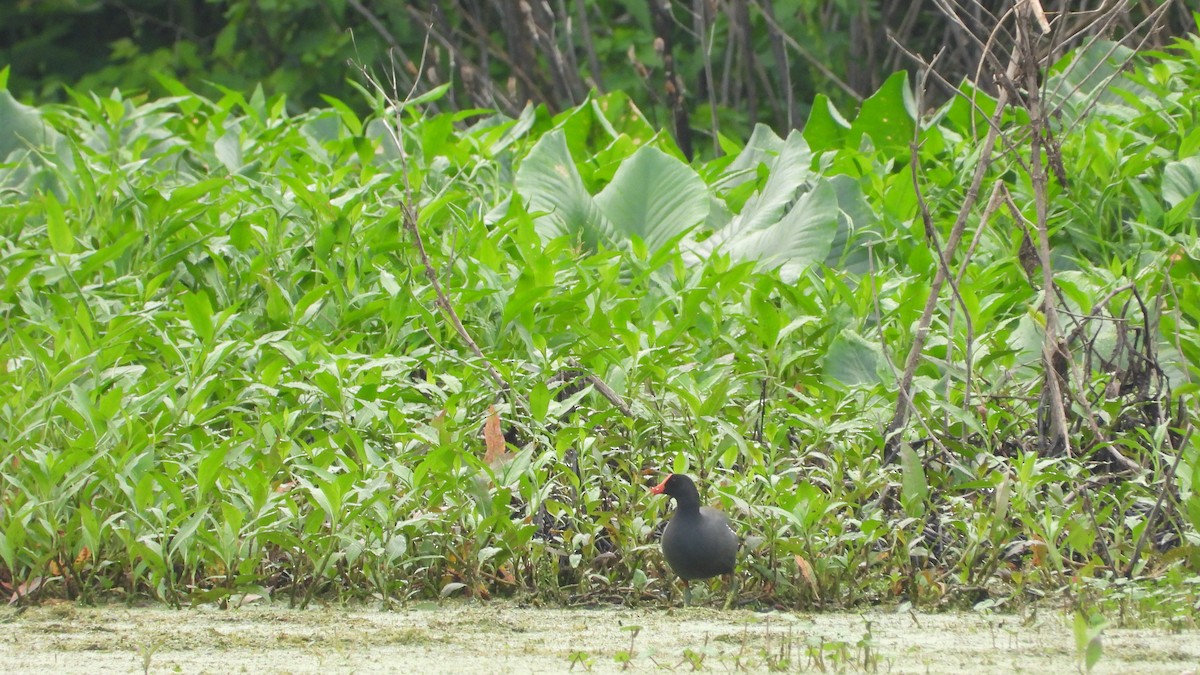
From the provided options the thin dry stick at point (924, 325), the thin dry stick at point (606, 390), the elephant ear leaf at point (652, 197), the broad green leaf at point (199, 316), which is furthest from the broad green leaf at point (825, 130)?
the broad green leaf at point (199, 316)

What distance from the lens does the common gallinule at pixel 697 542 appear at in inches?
112

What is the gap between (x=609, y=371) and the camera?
366 cm

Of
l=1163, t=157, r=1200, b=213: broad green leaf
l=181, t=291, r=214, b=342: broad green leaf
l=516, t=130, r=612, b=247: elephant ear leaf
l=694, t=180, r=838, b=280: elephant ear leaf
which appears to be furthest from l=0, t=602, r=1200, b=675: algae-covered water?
l=1163, t=157, r=1200, b=213: broad green leaf

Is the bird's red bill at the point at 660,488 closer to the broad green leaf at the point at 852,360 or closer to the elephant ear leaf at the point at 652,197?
the broad green leaf at the point at 852,360

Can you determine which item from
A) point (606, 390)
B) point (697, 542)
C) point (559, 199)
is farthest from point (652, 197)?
point (697, 542)

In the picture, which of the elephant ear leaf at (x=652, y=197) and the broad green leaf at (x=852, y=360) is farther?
the elephant ear leaf at (x=652, y=197)

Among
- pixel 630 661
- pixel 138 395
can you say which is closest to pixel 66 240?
pixel 138 395

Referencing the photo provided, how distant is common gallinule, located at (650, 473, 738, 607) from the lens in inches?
112

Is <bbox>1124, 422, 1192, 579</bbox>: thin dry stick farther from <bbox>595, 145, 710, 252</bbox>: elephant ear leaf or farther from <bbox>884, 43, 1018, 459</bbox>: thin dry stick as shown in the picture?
<bbox>595, 145, 710, 252</bbox>: elephant ear leaf

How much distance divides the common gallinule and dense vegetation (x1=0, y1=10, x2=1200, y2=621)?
0.50ft

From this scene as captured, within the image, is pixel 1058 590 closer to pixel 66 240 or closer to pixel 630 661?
pixel 630 661

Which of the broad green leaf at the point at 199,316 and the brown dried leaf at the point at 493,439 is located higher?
the broad green leaf at the point at 199,316

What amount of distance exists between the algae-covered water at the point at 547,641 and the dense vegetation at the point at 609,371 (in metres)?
0.11

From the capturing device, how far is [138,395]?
361 cm
